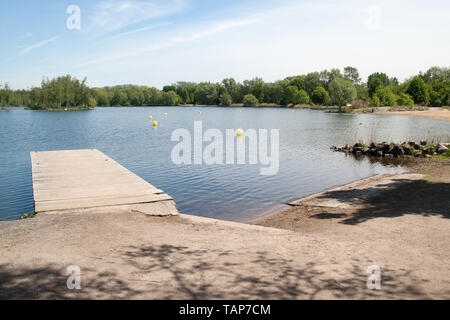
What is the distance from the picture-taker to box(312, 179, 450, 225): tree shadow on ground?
8.89 metres

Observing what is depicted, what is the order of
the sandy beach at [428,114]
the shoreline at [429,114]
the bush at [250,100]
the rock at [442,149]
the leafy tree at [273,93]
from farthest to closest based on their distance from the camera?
the leafy tree at [273,93], the bush at [250,100], the sandy beach at [428,114], the shoreline at [429,114], the rock at [442,149]

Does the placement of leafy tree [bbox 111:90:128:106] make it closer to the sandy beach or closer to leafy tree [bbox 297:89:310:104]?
leafy tree [bbox 297:89:310:104]

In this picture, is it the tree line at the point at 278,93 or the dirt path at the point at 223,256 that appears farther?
the tree line at the point at 278,93

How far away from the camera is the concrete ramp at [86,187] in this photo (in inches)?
365

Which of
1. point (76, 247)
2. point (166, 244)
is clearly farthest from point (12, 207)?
point (166, 244)

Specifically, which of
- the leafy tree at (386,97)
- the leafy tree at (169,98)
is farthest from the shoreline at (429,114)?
the leafy tree at (169,98)

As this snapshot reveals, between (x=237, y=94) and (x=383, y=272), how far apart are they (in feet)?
543

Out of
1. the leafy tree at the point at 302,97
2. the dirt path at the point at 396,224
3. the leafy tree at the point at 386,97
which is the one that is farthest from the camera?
the leafy tree at the point at 302,97

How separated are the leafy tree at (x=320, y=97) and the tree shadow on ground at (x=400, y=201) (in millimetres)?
123506

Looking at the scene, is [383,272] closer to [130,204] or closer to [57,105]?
[130,204]

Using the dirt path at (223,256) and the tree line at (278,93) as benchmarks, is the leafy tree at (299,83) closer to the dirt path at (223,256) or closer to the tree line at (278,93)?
the tree line at (278,93)

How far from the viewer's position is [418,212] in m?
8.86

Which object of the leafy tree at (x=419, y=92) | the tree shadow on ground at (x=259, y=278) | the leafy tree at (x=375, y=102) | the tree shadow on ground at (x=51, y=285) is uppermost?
the leafy tree at (x=419, y=92)

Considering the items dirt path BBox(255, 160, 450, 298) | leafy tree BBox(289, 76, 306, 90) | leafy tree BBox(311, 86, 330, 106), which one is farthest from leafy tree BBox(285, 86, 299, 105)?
dirt path BBox(255, 160, 450, 298)
